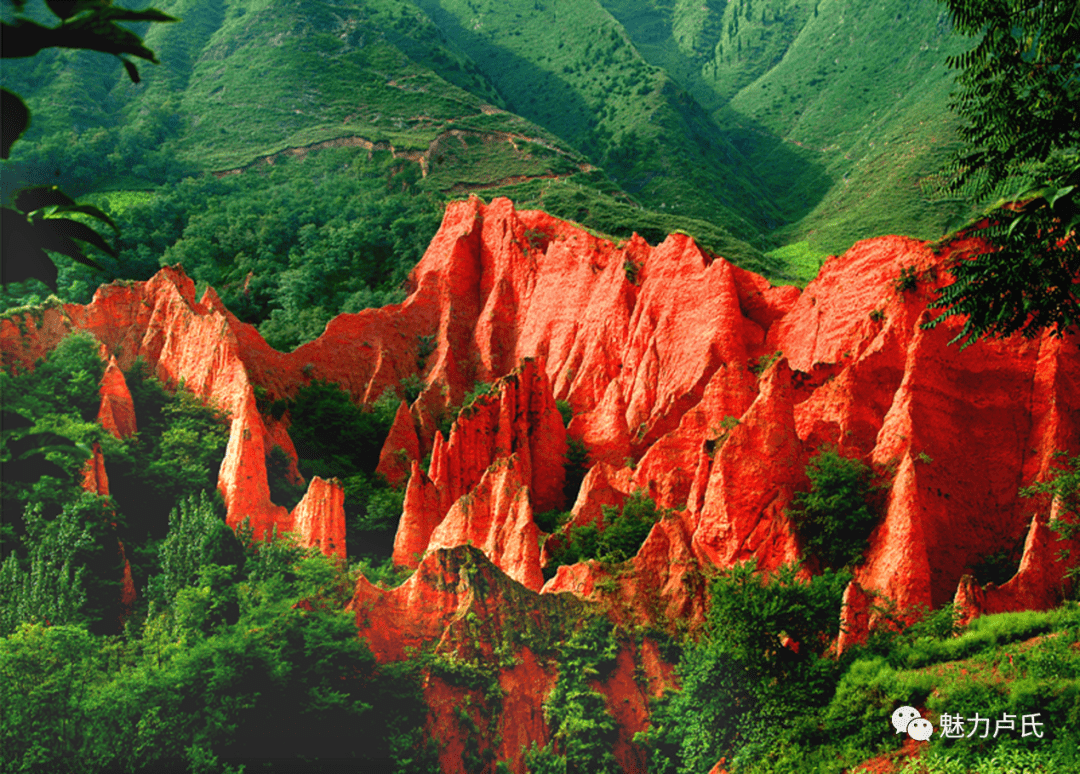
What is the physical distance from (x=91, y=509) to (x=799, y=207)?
191 ft

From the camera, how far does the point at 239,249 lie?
166 feet

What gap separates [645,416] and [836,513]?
1284cm

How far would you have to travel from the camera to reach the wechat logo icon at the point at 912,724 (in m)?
16.0

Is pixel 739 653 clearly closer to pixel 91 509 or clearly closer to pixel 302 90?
pixel 91 509

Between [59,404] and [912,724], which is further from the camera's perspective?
[59,404]

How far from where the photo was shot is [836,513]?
23.3m

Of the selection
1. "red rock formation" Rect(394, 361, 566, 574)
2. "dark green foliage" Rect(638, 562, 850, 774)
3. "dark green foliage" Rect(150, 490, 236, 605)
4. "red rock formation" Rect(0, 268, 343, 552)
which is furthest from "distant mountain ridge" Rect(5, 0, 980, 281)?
"dark green foliage" Rect(150, 490, 236, 605)

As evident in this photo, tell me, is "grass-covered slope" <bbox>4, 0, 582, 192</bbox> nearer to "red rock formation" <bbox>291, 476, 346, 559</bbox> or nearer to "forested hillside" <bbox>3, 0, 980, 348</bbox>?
"forested hillside" <bbox>3, 0, 980, 348</bbox>

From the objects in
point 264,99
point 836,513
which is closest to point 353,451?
point 836,513

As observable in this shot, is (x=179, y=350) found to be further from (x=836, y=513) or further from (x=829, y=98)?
(x=829, y=98)

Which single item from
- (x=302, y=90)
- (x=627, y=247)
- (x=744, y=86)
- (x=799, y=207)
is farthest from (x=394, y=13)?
(x=627, y=247)

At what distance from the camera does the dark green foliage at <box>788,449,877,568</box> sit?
23348 millimetres

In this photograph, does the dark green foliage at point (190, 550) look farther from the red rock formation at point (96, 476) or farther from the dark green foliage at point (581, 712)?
the dark green foliage at point (581, 712)

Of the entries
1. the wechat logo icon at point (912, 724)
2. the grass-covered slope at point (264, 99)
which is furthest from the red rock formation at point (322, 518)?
the grass-covered slope at point (264, 99)
